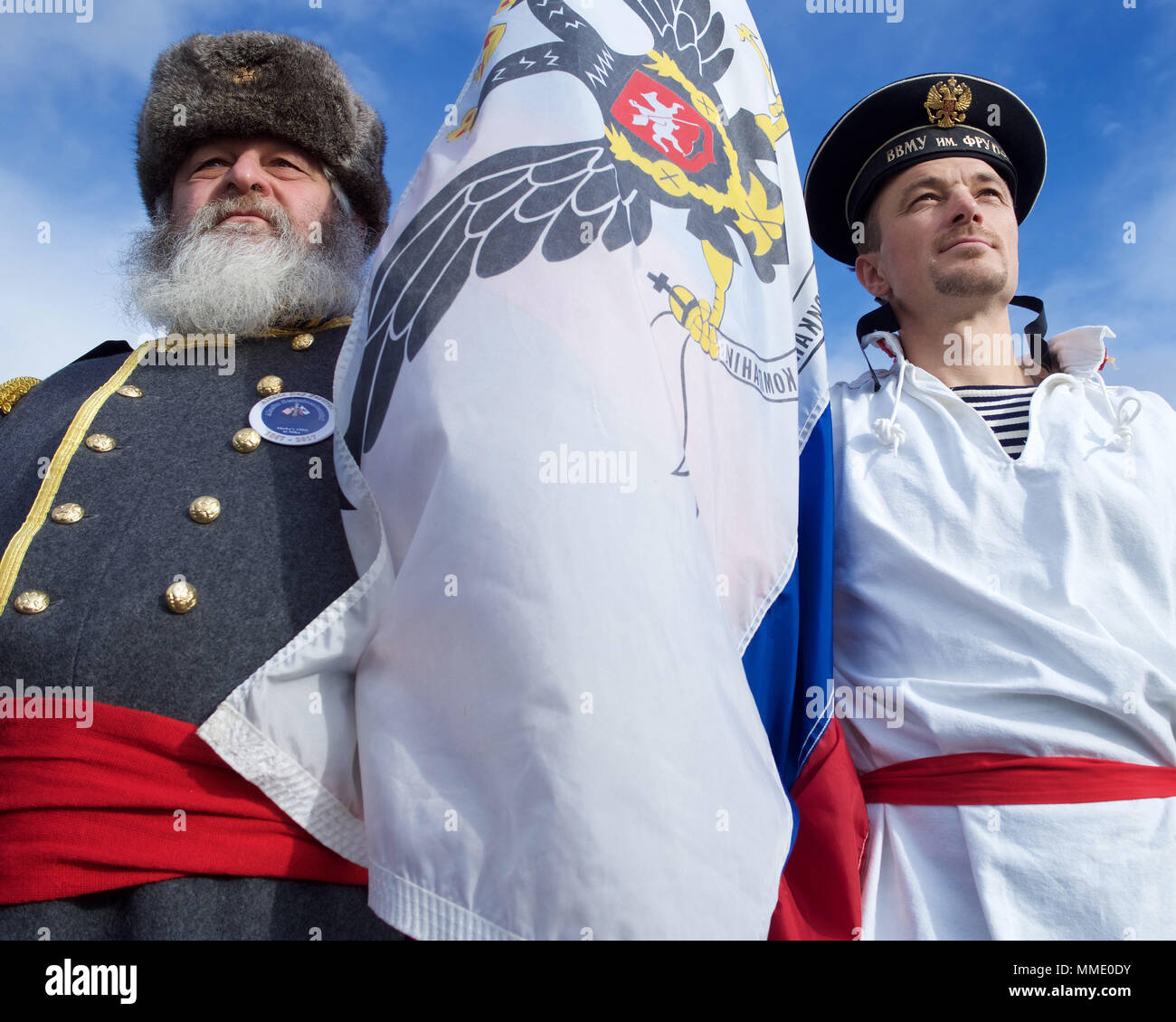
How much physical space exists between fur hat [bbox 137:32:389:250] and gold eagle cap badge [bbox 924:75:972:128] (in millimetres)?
1740

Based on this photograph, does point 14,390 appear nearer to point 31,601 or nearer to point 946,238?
point 31,601

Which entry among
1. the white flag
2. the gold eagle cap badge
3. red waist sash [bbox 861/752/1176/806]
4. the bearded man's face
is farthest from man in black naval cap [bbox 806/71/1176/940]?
the bearded man's face

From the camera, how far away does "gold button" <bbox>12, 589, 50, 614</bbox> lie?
1.38 m

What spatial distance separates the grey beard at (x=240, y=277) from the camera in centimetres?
208

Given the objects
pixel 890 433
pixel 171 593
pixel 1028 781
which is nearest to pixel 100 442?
pixel 171 593

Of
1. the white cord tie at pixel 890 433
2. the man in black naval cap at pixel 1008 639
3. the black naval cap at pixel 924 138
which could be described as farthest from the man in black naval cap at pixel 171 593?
the black naval cap at pixel 924 138

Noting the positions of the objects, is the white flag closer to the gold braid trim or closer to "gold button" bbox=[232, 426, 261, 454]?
"gold button" bbox=[232, 426, 261, 454]

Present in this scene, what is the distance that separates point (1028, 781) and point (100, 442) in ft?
6.12

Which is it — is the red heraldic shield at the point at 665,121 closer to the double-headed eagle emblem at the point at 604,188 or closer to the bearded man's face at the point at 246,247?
the double-headed eagle emblem at the point at 604,188

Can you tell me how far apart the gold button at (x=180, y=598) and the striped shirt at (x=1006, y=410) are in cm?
181

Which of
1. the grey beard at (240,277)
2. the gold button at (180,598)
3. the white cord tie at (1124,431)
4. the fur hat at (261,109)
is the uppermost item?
the fur hat at (261,109)

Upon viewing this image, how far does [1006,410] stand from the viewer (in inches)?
87.4

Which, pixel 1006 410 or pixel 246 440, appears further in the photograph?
pixel 1006 410
